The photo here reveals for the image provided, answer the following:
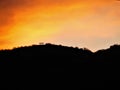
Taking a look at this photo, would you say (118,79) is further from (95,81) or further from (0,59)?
(0,59)

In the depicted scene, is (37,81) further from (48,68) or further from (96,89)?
(96,89)

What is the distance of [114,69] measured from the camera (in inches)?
1901

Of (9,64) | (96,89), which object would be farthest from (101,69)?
(9,64)

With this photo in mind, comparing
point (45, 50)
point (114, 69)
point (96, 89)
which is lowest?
point (96, 89)

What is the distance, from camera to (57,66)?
165 feet

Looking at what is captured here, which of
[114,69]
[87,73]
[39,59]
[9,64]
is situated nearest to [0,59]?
[9,64]

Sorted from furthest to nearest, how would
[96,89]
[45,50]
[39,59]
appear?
[45,50]
[39,59]
[96,89]

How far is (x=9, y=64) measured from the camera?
2000 inches

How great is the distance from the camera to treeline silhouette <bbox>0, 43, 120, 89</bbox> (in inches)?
1827

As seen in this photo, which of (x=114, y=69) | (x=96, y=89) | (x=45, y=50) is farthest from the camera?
(x=45, y=50)

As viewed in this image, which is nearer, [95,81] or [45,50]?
[95,81]

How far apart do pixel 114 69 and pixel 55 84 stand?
28.6ft

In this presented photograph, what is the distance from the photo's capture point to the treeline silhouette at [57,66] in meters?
46.4

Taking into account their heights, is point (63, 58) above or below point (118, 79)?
above
